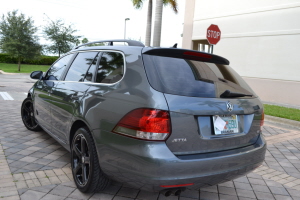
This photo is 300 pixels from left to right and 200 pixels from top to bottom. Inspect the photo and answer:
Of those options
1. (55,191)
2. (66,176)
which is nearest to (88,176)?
(55,191)

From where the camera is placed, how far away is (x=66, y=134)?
3.29m

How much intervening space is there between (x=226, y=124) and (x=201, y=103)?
1.16 ft

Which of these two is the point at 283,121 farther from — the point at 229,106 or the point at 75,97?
the point at 75,97

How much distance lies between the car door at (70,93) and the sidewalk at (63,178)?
49cm

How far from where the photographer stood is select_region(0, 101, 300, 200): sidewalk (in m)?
2.91

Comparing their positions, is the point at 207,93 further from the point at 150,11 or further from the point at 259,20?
the point at 150,11

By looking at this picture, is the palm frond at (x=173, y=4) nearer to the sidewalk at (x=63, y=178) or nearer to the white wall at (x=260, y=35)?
the white wall at (x=260, y=35)

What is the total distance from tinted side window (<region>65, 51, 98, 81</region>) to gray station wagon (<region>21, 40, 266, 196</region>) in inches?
2.0

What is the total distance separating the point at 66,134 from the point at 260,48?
12168mm

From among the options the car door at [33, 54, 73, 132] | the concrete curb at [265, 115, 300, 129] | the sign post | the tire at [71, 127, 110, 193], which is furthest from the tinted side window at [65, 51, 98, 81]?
the concrete curb at [265, 115, 300, 129]

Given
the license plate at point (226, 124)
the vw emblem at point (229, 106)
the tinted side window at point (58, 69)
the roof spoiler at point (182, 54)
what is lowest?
the license plate at point (226, 124)

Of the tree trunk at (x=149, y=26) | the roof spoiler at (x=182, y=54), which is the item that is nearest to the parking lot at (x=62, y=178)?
the roof spoiler at (x=182, y=54)

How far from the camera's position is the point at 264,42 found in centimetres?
1313

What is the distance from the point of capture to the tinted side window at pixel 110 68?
2655 millimetres
